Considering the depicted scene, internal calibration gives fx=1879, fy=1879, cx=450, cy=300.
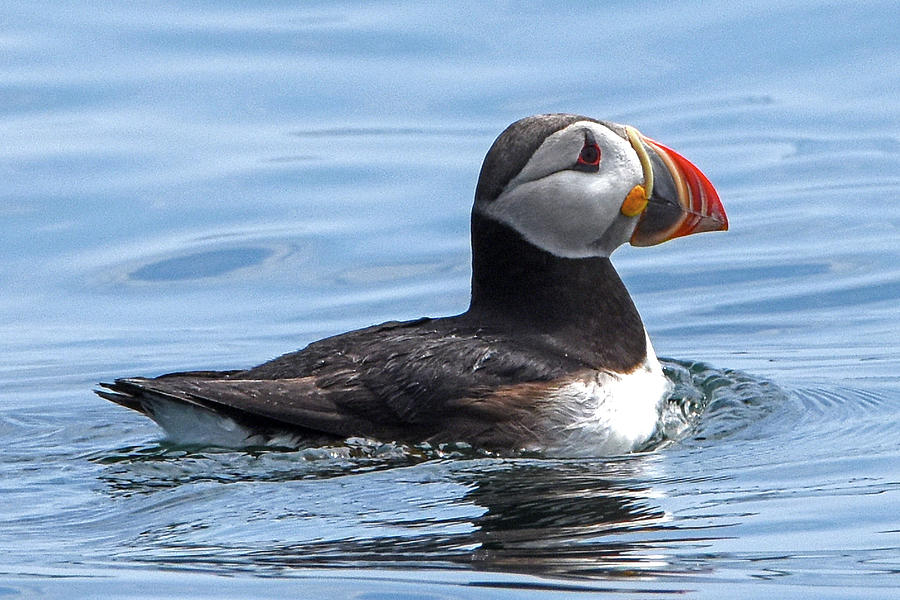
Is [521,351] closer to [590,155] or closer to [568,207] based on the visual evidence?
[568,207]

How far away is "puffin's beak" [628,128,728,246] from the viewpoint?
28.0ft

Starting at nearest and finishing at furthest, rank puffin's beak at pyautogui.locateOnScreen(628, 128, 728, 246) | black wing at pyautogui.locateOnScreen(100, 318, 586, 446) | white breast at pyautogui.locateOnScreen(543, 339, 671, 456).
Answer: black wing at pyautogui.locateOnScreen(100, 318, 586, 446) → white breast at pyautogui.locateOnScreen(543, 339, 671, 456) → puffin's beak at pyautogui.locateOnScreen(628, 128, 728, 246)

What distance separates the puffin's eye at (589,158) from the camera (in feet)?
27.1

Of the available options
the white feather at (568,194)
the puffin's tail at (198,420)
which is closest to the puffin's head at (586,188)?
the white feather at (568,194)

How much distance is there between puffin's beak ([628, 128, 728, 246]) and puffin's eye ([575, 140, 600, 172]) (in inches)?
10.5

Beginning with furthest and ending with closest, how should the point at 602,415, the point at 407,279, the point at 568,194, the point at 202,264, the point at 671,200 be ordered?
the point at 202,264 → the point at 407,279 → the point at 671,200 → the point at 568,194 → the point at 602,415

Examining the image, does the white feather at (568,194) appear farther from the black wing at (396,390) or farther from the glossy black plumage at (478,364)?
the black wing at (396,390)

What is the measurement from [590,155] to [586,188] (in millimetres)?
148

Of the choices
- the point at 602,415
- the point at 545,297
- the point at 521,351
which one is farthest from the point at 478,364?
the point at 545,297

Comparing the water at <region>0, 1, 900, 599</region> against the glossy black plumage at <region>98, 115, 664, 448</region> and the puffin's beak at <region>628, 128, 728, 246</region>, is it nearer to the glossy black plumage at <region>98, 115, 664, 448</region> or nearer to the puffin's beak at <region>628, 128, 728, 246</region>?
the glossy black plumage at <region>98, 115, 664, 448</region>

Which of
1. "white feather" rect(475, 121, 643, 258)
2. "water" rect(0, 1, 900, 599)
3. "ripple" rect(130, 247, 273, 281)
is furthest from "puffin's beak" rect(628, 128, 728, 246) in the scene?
"ripple" rect(130, 247, 273, 281)

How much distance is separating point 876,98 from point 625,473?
393 inches

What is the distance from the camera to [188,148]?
15.1m

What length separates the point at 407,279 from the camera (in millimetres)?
12781
